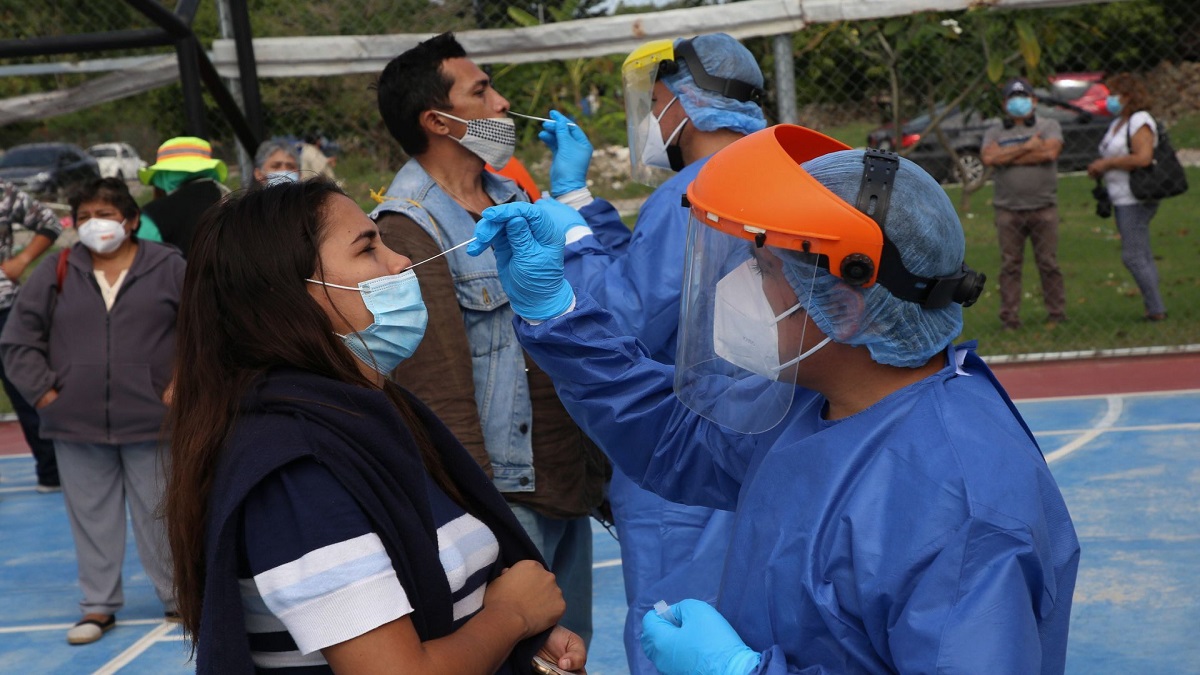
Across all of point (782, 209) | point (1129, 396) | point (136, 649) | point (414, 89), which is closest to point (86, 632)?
point (136, 649)

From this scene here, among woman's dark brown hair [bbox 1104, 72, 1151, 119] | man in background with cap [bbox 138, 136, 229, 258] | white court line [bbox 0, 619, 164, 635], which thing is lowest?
white court line [bbox 0, 619, 164, 635]

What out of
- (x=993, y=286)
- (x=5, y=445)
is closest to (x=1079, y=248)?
(x=993, y=286)

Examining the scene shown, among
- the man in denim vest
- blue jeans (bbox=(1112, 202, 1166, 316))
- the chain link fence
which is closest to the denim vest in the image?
the man in denim vest

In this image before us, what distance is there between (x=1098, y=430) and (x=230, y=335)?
693cm

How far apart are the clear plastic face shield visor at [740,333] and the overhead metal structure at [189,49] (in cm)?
581

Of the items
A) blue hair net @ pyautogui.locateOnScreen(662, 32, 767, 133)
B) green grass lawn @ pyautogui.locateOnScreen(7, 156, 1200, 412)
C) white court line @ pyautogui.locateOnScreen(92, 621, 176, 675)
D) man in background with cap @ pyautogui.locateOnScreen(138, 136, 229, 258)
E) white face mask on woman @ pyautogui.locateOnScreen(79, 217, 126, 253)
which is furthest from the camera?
green grass lawn @ pyautogui.locateOnScreen(7, 156, 1200, 412)

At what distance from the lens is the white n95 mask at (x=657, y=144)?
3780 millimetres

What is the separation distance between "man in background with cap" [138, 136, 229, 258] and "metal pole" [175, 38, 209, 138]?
51 cm

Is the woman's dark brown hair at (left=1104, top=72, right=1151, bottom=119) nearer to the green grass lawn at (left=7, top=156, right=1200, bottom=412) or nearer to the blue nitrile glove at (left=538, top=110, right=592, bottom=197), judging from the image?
the green grass lawn at (left=7, top=156, right=1200, bottom=412)

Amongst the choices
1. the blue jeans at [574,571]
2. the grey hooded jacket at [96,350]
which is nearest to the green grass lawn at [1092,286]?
the grey hooded jacket at [96,350]

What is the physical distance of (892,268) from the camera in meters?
1.86

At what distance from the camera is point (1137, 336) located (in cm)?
959

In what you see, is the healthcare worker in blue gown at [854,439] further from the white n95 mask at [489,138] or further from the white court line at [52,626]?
the white court line at [52,626]

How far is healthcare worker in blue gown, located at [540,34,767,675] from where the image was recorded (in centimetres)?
329
